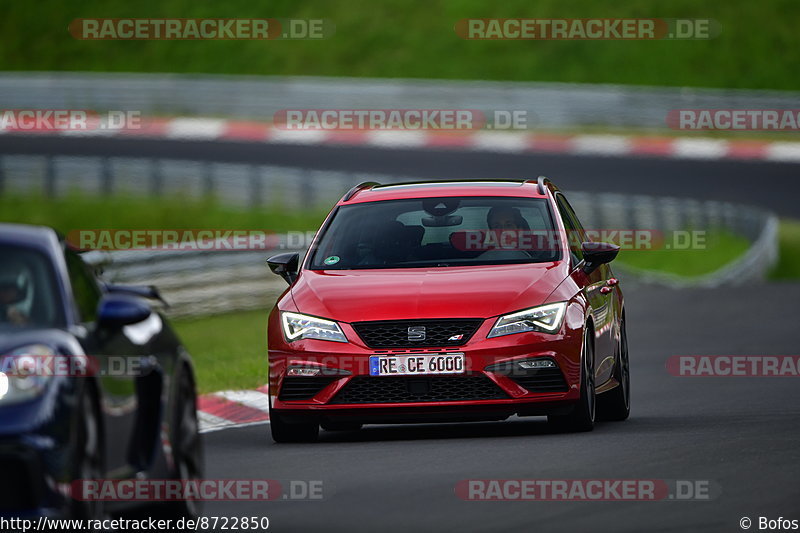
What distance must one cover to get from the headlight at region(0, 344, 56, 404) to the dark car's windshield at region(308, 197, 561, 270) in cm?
552

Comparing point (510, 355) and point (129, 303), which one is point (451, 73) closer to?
point (510, 355)

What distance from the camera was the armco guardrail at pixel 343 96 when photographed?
132 ft

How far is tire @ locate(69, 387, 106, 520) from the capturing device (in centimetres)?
665

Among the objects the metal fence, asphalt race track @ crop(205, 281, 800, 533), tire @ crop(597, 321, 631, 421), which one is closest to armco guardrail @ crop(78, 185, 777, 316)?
the metal fence

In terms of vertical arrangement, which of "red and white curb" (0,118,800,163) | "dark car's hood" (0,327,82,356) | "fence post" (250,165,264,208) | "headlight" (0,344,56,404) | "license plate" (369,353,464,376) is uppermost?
"red and white curb" (0,118,800,163)

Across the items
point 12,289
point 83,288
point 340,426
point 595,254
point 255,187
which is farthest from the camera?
point 255,187

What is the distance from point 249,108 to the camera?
140 feet

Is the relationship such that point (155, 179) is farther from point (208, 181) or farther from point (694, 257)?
point (694, 257)

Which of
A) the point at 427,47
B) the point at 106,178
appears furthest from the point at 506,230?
the point at 427,47

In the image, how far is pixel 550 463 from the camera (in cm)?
1009

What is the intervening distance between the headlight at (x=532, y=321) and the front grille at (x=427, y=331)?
14 cm

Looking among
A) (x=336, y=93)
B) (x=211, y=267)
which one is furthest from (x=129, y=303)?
(x=336, y=93)

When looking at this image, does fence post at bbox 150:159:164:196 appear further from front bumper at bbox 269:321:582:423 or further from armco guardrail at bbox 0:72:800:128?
front bumper at bbox 269:321:582:423

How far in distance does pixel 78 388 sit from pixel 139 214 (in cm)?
2368
